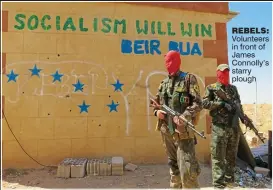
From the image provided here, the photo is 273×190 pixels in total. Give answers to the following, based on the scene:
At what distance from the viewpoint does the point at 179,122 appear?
10.1ft

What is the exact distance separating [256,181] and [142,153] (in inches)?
75.9

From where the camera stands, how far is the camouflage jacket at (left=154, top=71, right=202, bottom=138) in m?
3.13

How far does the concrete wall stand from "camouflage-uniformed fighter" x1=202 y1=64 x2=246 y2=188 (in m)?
1.18

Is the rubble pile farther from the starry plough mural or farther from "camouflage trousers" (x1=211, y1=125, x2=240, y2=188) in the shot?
the starry plough mural

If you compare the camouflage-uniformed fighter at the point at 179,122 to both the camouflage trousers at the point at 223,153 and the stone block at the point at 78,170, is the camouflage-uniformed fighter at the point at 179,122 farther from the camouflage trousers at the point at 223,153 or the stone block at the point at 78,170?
the stone block at the point at 78,170

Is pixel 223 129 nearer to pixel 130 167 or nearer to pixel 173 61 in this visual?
pixel 173 61

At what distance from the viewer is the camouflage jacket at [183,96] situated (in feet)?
10.3

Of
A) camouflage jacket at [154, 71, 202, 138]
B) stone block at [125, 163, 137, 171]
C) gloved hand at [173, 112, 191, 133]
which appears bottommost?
stone block at [125, 163, 137, 171]

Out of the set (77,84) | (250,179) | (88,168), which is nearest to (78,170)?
(88,168)

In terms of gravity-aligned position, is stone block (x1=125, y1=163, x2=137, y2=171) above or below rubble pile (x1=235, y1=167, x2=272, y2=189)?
above

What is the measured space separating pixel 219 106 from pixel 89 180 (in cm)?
219

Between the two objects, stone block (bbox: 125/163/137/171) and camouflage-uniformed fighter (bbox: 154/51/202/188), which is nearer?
camouflage-uniformed fighter (bbox: 154/51/202/188)

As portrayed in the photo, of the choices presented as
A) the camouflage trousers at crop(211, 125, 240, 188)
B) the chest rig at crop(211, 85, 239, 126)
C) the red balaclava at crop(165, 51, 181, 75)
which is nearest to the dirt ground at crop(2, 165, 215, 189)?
the camouflage trousers at crop(211, 125, 240, 188)

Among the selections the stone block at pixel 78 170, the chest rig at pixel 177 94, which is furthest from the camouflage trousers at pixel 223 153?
the stone block at pixel 78 170
